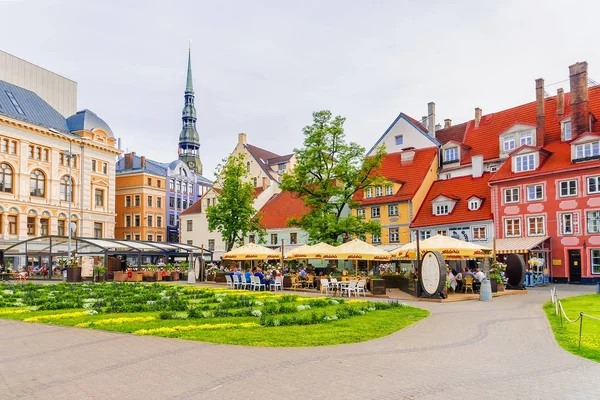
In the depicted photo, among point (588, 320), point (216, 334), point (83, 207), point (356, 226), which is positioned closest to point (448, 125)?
point (356, 226)

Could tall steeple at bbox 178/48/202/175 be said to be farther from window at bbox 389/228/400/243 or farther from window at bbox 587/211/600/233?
window at bbox 587/211/600/233

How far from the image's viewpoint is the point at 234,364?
10023 millimetres

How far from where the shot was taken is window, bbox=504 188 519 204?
43.0 meters

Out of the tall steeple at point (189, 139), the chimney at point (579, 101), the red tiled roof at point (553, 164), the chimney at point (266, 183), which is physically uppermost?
the tall steeple at point (189, 139)

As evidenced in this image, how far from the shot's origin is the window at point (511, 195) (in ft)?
141

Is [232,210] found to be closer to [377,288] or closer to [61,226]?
[377,288]

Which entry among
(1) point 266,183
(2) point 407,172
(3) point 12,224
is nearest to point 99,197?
(3) point 12,224

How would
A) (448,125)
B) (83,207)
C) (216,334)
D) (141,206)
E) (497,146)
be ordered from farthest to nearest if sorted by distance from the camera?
1. (141,206)
2. (83,207)
3. (448,125)
4. (497,146)
5. (216,334)

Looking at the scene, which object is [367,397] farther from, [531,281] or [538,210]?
[538,210]

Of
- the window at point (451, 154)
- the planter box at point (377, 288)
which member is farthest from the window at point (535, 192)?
the planter box at point (377, 288)

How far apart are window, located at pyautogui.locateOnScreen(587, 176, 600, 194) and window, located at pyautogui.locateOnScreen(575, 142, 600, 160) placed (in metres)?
1.65

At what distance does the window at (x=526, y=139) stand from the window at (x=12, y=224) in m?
51.3

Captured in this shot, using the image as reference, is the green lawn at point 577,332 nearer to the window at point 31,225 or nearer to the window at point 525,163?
the window at point 525,163

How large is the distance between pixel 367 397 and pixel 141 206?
76.6 meters
